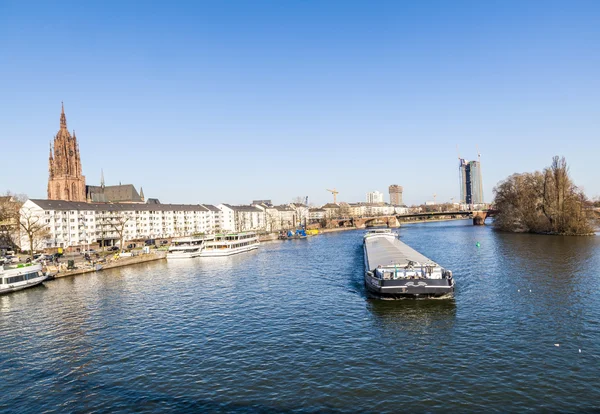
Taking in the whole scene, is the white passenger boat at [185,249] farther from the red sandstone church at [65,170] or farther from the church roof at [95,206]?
the red sandstone church at [65,170]

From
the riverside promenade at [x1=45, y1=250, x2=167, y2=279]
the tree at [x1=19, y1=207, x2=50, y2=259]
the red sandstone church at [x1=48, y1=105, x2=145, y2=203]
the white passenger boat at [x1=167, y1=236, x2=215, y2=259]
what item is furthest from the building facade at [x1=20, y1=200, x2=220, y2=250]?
the red sandstone church at [x1=48, y1=105, x2=145, y2=203]

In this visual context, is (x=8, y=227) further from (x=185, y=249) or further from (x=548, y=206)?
(x=548, y=206)

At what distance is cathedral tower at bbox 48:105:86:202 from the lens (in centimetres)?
18275

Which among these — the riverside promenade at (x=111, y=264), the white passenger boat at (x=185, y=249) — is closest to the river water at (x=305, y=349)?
the riverside promenade at (x=111, y=264)

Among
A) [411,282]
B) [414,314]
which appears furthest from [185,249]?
[414,314]

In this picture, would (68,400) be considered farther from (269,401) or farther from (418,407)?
(418,407)

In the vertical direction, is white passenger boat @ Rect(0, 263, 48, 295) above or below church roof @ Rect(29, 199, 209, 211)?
below

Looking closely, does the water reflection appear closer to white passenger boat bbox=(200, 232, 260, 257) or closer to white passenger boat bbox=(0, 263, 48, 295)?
white passenger boat bbox=(0, 263, 48, 295)

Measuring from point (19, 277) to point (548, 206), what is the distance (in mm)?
145186

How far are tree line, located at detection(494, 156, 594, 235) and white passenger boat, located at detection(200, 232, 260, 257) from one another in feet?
314

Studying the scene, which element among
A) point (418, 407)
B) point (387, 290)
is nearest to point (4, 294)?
point (387, 290)

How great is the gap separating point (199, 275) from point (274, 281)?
1778 centimetres

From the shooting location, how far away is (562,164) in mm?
133000

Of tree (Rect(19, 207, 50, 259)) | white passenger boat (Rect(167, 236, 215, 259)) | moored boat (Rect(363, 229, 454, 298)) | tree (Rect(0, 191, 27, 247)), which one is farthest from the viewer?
tree (Rect(0, 191, 27, 247))
